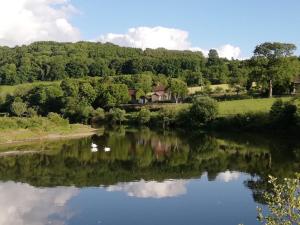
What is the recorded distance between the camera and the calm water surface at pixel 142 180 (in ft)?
129

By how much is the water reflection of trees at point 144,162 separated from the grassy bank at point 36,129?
24.6 ft

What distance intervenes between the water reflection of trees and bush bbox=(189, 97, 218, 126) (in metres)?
16.6

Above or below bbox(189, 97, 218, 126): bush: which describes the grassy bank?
below

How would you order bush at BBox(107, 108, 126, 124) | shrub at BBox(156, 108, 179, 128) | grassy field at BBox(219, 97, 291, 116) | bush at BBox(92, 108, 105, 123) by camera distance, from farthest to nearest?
1. bush at BBox(92, 108, 105, 123)
2. bush at BBox(107, 108, 126, 124)
3. shrub at BBox(156, 108, 179, 128)
4. grassy field at BBox(219, 97, 291, 116)

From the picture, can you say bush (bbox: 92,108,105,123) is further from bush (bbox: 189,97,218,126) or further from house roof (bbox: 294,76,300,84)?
house roof (bbox: 294,76,300,84)

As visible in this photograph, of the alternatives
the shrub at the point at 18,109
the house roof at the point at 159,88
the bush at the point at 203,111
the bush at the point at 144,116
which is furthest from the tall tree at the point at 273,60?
the shrub at the point at 18,109

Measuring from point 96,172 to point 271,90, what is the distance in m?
65.0

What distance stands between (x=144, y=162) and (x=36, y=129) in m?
34.4

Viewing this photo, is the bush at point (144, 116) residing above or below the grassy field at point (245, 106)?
below

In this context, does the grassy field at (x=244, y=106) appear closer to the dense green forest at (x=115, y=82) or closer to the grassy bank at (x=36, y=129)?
the dense green forest at (x=115, y=82)

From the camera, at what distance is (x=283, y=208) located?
13.0 meters

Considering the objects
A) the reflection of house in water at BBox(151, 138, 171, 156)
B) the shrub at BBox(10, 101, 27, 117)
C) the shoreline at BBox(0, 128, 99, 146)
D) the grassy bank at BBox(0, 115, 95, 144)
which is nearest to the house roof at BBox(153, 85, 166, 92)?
the shrub at BBox(10, 101, 27, 117)

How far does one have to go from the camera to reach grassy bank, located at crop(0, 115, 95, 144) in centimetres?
8562

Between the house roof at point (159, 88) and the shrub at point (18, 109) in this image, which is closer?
the shrub at point (18, 109)
